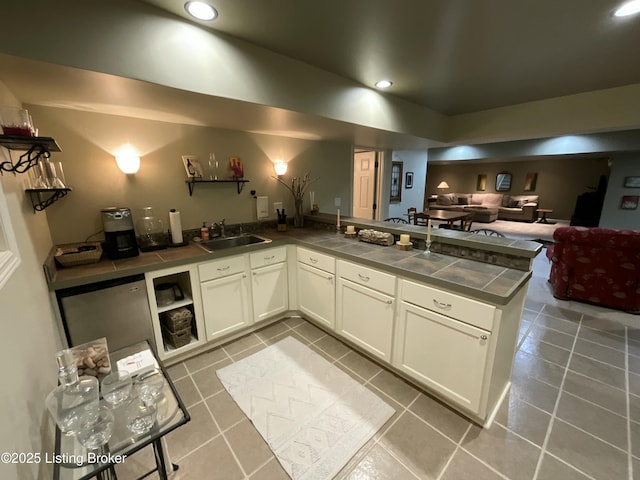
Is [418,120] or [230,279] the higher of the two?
[418,120]

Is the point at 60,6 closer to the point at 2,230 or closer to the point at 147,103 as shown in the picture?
the point at 147,103

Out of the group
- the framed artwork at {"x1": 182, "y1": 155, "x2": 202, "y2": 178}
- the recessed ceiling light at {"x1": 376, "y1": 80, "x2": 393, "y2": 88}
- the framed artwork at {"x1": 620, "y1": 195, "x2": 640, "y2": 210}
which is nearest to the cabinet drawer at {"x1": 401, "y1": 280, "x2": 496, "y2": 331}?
the recessed ceiling light at {"x1": 376, "y1": 80, "x2": 393, "y2": 88}

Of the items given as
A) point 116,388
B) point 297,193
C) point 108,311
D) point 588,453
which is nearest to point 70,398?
point 116,388

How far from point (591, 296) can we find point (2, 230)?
5.07 meters

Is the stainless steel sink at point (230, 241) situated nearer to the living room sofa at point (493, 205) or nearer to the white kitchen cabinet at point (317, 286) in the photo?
the white kitchen cabinet at point (317, 286)

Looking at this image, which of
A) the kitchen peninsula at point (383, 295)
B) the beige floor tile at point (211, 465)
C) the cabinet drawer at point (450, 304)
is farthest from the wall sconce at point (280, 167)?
the beige floor tile at point (211, 465)

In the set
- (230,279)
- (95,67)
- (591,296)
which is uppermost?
(95,67)

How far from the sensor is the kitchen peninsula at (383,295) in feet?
5.17

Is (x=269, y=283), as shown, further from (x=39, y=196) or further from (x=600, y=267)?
(x=600, y=267)

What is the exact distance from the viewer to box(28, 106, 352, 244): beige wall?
2.02 metres

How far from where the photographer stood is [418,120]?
315 cm

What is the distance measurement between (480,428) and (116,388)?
2.04 m

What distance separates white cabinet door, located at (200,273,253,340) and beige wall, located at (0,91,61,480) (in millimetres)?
962

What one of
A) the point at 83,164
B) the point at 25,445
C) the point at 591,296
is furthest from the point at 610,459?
the point at 83,164
